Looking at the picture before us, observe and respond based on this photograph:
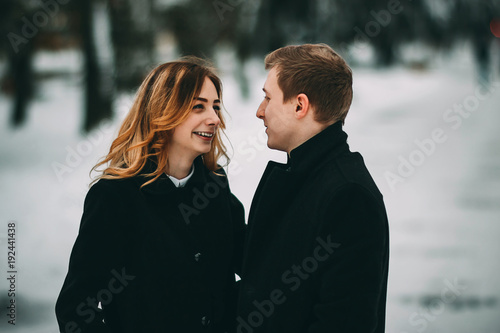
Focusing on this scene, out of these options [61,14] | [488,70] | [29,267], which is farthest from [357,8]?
[29,267]

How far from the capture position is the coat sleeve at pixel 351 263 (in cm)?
189

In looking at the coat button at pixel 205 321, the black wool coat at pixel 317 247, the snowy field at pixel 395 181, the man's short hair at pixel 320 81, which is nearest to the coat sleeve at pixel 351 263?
the black wool coat at pixel 317 247

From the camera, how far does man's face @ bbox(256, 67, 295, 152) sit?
7.34 ft

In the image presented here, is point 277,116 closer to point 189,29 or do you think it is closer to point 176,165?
point 176,165

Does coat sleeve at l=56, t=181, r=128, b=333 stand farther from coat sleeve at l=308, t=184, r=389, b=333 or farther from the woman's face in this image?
coat sleeve at l=308, t=184, r=389, b=333

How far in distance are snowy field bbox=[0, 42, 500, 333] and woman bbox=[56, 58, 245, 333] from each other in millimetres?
2546

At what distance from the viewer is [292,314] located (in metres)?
2.06

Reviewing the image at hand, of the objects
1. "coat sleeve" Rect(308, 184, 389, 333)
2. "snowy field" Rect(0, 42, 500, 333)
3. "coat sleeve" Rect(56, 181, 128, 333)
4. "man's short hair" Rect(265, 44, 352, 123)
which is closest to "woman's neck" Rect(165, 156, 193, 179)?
"coat sleeve" Rect(56, 181, 128, 333)

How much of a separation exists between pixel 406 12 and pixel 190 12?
9730mm

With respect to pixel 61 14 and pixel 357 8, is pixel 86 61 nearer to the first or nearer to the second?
pixel 61 14

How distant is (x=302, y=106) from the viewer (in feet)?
7.20

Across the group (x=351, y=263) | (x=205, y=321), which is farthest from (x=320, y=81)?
(x=205, y=321)

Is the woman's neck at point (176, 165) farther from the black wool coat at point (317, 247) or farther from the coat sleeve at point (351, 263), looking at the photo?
the coat sleeve at point (351, 263)

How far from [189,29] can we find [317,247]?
562 inches
